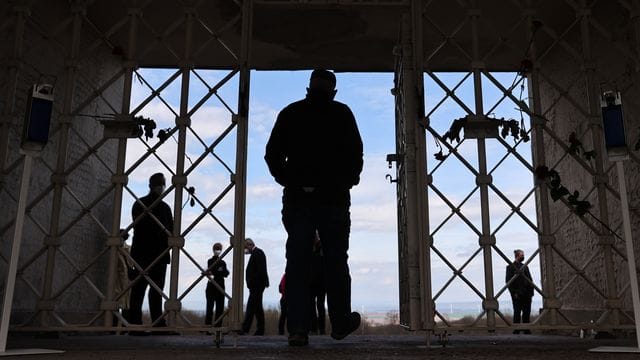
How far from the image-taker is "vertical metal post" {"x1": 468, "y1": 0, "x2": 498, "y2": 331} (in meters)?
3.36

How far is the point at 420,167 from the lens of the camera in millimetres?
3488

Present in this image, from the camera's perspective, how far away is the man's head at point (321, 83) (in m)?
3.31

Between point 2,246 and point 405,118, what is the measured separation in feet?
9.61

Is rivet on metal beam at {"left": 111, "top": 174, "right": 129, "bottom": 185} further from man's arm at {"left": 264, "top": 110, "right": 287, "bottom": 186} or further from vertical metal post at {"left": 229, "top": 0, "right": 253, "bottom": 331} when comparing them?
man's arm at {"left": 264, "top": 110, "right": 287, "bottom": 186}

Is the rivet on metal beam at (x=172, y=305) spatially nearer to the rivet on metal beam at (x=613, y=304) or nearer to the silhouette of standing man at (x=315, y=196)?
the silhouette of standing man at (x=315, y=196)

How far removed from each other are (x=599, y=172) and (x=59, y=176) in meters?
3.44

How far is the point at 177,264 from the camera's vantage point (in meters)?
3.39

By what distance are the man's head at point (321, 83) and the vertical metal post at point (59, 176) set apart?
1.58m

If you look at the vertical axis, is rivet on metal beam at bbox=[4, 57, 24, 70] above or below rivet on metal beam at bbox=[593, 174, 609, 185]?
above

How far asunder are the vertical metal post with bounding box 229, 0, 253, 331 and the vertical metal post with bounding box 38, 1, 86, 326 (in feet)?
3.57

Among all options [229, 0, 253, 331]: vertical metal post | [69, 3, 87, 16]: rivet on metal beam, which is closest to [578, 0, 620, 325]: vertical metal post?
[229, 0, 253, 331]: vertical metal post

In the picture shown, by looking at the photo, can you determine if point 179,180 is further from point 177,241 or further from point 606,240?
point 606,240

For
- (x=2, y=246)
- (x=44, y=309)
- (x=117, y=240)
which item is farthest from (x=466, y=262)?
(x=2, y=246)

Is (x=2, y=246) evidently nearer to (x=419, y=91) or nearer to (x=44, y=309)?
(x=44, y=309)
